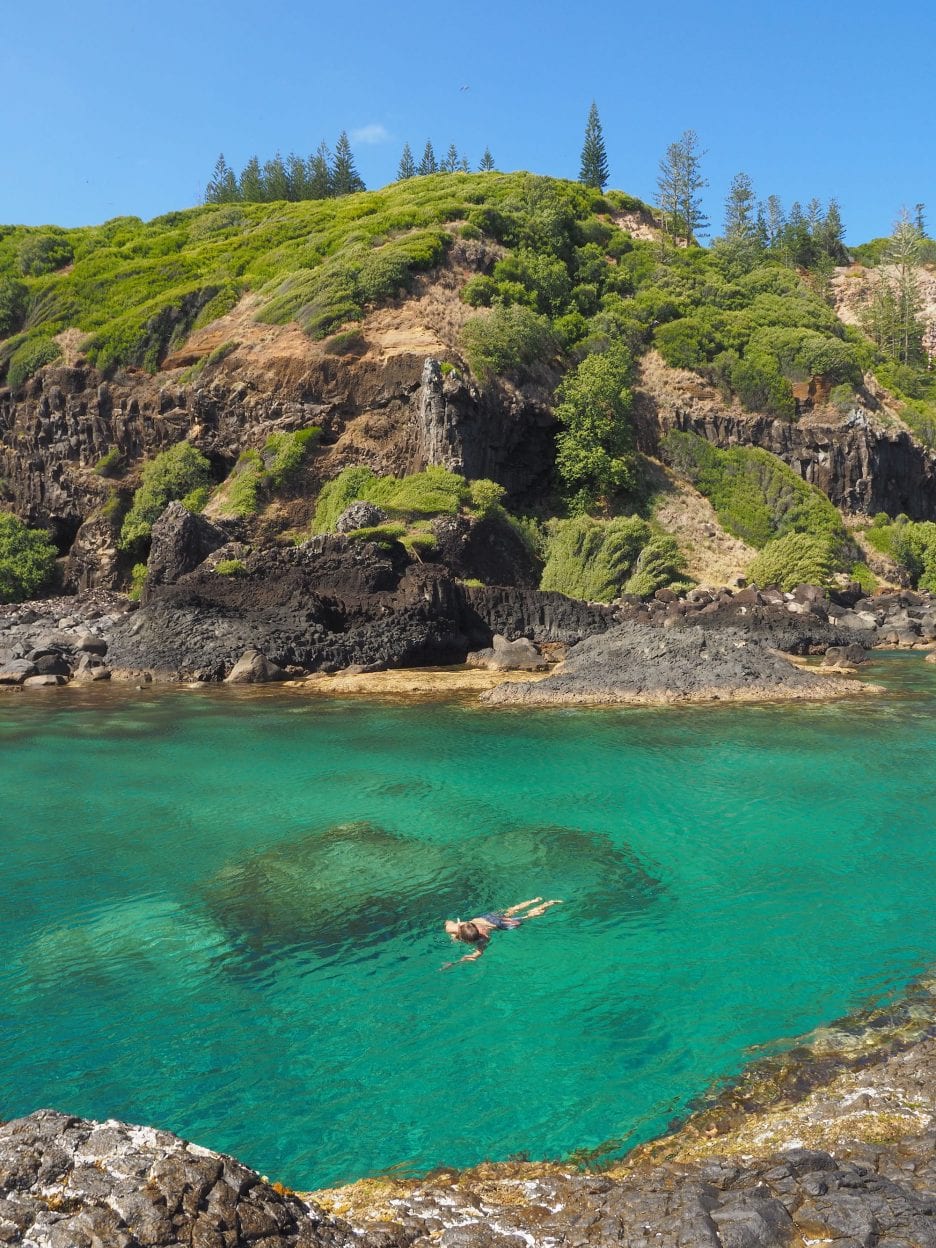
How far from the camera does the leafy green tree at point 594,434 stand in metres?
49.4

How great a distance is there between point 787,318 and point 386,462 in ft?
112

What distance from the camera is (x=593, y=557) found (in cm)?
4206

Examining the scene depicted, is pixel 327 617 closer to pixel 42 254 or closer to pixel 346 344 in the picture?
pixel 346 344

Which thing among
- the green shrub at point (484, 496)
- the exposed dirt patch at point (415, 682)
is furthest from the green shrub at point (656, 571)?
the exposed dirt patch at point (415, 682)

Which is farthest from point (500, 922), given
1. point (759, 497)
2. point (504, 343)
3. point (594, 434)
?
point (759, 497)

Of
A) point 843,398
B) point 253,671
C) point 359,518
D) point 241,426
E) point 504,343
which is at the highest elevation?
point 504,343

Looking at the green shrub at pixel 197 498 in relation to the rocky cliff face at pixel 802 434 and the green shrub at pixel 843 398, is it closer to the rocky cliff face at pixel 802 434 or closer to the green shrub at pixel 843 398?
the rocky cliff face at pixel 802 434

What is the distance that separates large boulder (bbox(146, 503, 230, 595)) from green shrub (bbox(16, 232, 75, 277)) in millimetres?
45254

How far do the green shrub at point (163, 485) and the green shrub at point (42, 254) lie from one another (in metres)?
32.1

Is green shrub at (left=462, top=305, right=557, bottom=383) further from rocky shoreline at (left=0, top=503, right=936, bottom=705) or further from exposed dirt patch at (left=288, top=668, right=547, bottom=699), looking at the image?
exposed dirt patch at (left=288, top=668, right=547, bottom=699)

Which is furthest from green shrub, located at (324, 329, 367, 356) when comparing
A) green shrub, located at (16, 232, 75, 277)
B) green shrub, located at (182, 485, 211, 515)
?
green shrub, located at (16, 232, 75, 277)

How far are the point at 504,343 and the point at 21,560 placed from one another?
94.1 ft

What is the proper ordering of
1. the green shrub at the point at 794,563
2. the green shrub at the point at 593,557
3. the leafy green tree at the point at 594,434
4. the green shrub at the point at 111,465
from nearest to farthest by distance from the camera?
the green shrub at the point at 593,557
the green shrub at the point at 794,563
the leafy green tree at the point at 594,434
the green shrub at the point at 111,465

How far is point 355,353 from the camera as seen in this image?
159ft
